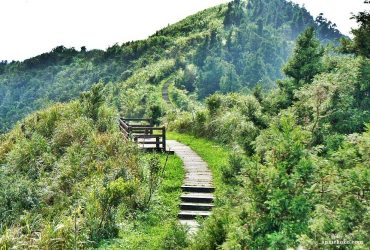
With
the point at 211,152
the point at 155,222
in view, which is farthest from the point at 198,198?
the point at 211,152

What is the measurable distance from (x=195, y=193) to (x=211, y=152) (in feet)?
19.6

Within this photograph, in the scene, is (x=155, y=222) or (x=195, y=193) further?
(x=195, y=193)

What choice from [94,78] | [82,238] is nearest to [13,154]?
[82,238]

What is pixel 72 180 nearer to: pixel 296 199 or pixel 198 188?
pixel 198 188

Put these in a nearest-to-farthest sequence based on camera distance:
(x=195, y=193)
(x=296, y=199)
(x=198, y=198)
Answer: (x=296, y=199), (x=198, y=198), (x=195, y=193)

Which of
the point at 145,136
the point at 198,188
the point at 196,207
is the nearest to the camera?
the point at 196,207

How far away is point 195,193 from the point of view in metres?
13.9

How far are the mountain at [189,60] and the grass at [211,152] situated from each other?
31.5m

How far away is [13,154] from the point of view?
702 inches

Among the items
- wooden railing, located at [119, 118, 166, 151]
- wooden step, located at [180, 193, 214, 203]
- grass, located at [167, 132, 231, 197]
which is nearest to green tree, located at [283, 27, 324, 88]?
grass, located at [167, 132, 231, 197]

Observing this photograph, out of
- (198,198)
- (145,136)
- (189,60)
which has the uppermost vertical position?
(189,60)

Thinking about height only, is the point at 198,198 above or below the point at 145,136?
below

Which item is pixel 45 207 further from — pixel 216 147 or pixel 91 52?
pixel 91 52

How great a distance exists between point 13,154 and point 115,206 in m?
8.60
